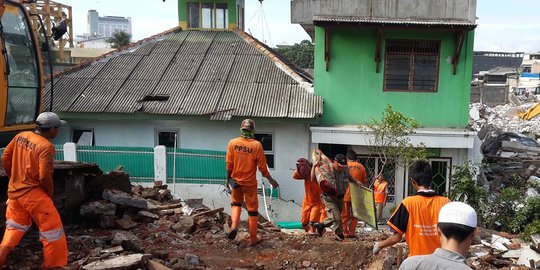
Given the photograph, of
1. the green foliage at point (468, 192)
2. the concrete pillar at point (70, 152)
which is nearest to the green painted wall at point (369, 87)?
the green foliage at point (468, 192)

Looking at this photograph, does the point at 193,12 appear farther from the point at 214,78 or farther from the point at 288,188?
the point at 288,188

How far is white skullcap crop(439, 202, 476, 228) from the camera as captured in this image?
8.39 feet

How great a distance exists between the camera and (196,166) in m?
12.3

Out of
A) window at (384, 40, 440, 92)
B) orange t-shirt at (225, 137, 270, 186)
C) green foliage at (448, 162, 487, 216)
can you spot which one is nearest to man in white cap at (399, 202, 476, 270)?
orange t-shirt at (225, 137, 270, 186)

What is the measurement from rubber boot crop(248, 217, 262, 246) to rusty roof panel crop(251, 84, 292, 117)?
6052 mm

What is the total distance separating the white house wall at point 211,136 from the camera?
1322 centimetres

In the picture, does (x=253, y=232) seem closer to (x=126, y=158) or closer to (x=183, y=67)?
(x=126, y=158)

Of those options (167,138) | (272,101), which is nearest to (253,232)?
(272,101)

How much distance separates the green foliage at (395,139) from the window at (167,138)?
5.72 meters

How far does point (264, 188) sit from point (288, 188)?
1.34m

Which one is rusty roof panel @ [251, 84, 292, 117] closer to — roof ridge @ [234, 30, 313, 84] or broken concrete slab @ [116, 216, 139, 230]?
roof ridge @ [234, 30, 313, 84]

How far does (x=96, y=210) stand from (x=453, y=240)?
17.9ft

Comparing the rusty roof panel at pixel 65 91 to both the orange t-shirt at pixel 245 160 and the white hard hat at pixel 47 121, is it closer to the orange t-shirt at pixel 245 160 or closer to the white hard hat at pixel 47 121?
the orange t-shirt at pixel 245 160

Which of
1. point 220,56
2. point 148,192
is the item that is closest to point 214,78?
point 220,56
